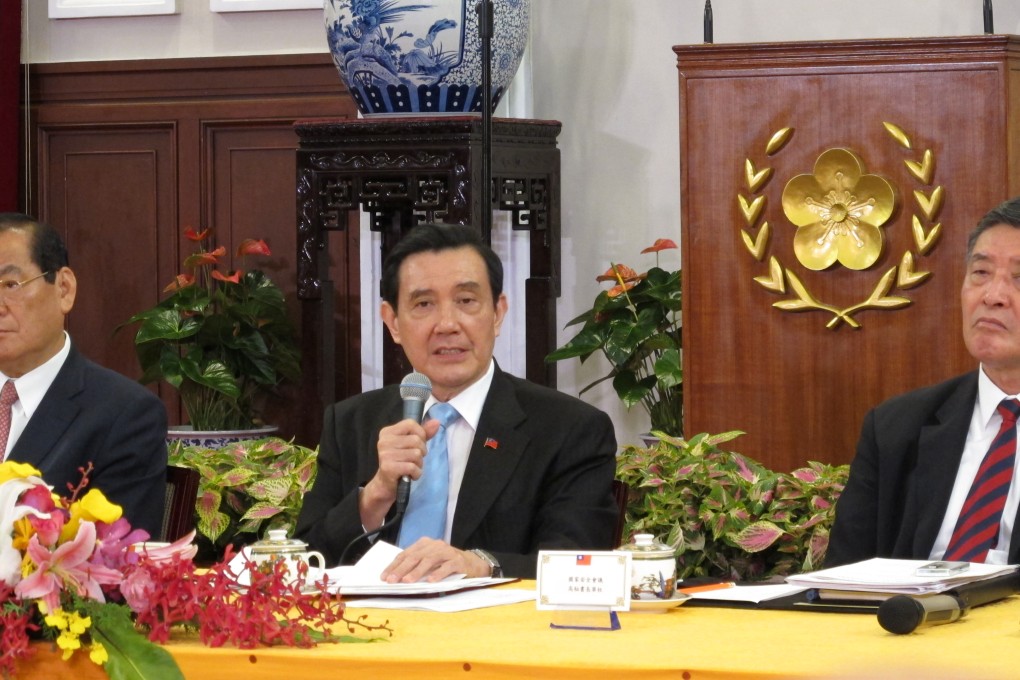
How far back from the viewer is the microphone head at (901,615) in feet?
5.66

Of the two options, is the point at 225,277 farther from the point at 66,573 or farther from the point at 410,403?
the point at 66,573

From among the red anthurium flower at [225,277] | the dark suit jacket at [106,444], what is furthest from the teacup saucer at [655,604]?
the red anthurium flower at [225,277]

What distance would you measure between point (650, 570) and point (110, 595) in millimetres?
673

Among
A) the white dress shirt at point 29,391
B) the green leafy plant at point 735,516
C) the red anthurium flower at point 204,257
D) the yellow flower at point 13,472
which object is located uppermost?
the red anthurium flower at point 204,257

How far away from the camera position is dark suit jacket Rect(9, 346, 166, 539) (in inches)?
113

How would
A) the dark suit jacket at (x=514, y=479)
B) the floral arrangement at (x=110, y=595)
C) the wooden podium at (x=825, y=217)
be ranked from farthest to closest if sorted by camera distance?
the wooden podium at (x=825, y=217)
the dark suit jacket at (x=514, y=479)
the floral arrangement at (x=110, y=595)

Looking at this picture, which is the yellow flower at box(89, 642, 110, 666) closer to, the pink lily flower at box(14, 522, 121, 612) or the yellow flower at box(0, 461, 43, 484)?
the pink lily flower at box(14, 522, 121, 612)

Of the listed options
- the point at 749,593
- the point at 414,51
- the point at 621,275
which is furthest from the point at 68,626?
the point at 621,275

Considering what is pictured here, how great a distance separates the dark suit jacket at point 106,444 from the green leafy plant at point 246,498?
384 millimetres

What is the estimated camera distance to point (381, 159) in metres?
4.27

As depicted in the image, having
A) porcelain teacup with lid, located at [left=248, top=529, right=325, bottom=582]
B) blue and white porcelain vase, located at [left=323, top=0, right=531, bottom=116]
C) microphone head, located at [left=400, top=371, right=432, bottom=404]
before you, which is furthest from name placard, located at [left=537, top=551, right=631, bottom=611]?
blue and white porcelain vase, located at [left=323, top=0, right=531, bottom=116]

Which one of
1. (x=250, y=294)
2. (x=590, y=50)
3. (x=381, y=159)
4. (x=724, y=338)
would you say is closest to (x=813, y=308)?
(x=724, y=338)

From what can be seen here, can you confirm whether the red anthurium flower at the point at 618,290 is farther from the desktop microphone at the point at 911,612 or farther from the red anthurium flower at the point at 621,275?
the desktop microphone at the point at 911,612

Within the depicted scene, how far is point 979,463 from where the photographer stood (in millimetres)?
2500
